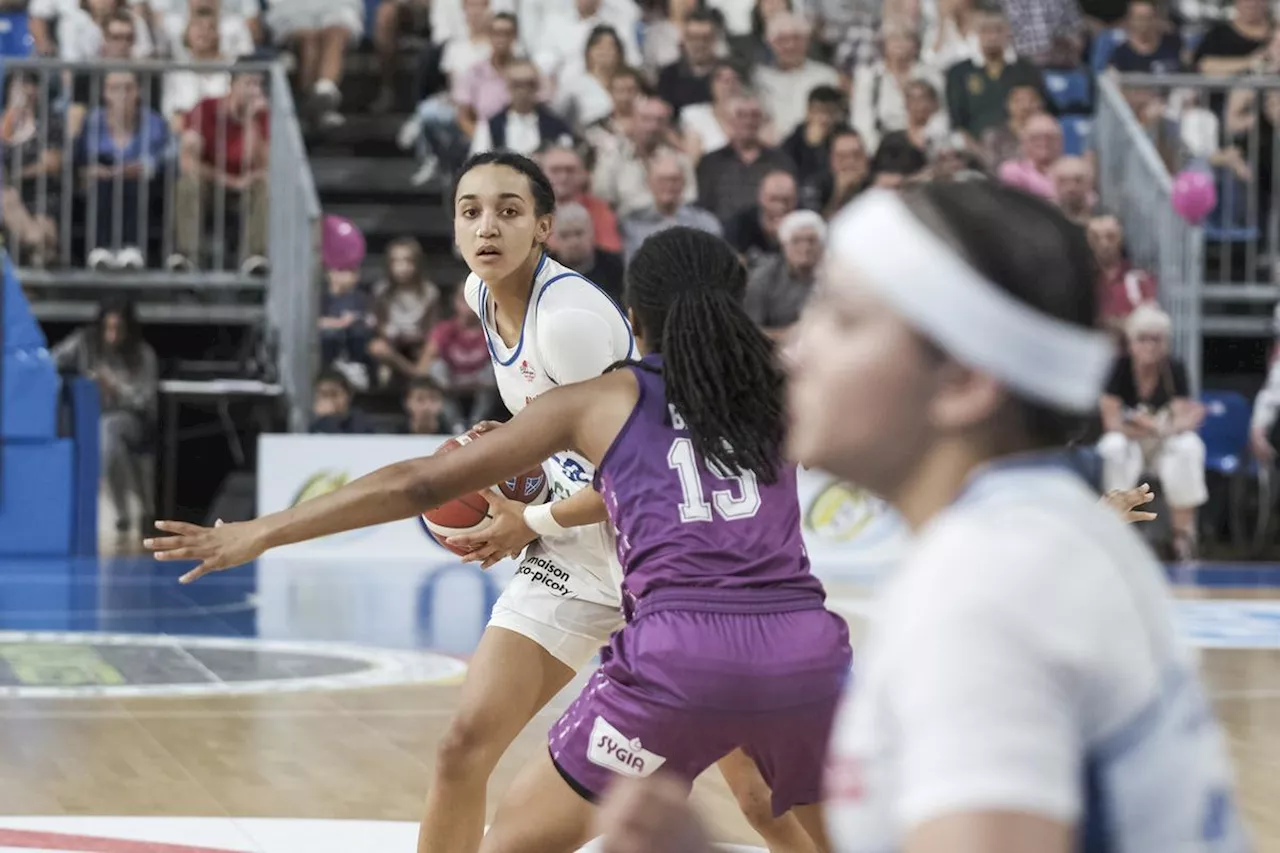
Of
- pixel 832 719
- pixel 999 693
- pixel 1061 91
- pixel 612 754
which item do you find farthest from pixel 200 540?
pixel 1061 91

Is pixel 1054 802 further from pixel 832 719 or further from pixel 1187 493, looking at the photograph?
pixel 1187 493

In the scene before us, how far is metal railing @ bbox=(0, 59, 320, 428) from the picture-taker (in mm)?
13773

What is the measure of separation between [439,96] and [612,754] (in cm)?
1162

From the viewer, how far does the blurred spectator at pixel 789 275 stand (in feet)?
40.5

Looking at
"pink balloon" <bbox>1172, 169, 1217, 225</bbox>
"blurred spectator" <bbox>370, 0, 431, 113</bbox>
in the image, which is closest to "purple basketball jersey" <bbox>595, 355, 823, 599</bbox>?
"pink balloon" <bbox>1172, 169, 1217, 225</bbox>

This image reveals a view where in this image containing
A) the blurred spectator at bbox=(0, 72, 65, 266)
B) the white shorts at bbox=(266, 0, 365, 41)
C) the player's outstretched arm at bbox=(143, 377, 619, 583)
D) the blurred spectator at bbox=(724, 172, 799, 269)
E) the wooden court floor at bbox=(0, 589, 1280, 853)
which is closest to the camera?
the player's outstretched arm at bbox=(143, 377, 619, 583)

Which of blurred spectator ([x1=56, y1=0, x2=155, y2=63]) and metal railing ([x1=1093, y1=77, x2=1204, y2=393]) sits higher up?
blurred spectator ([x1=56, y1=0, x2=155, y2=63])

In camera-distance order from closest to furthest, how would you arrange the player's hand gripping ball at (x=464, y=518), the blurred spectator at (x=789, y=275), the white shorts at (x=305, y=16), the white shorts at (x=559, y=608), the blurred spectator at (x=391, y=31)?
the white shorts at (x=559, y=608) < the player's hand gripping ball at (x=464, y=518) < the blurred spectator at (x=789, y=275) < the white shorts at (x=305, y=16) < the blurred spectator at (x=391, y=31)

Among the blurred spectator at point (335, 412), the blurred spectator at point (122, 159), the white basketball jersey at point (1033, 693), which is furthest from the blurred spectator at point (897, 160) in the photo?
the white basketball jersey at point (1033, 693)

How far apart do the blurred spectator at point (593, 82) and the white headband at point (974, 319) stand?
12.7m

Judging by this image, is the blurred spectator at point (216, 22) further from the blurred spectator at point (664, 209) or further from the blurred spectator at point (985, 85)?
the blurred spectator at point (985, 85)

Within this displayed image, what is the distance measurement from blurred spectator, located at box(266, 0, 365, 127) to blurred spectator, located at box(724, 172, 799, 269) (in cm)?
365

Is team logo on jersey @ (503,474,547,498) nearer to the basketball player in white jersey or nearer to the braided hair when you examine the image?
the braided hair

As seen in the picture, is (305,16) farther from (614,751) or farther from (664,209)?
(614,751)
